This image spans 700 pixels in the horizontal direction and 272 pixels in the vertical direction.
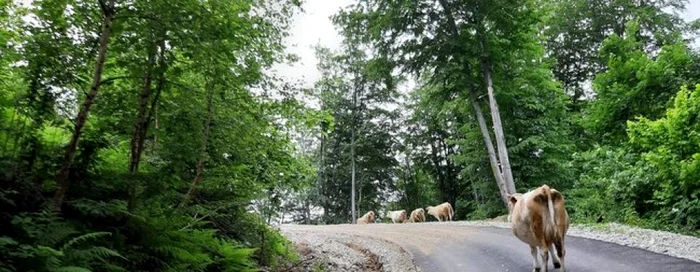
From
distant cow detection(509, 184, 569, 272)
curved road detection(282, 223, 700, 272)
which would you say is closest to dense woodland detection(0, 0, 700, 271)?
curved road detection(282, 223, 700, 272)

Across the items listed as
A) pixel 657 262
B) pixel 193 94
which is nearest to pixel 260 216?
pixel 193 94

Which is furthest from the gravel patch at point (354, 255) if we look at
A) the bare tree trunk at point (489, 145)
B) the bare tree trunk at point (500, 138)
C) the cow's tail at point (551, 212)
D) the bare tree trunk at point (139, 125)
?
the bare tree trunk at point (489, 145)

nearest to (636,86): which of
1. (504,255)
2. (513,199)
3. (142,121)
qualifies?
(504,255)

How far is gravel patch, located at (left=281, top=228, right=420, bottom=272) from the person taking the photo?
9.40m

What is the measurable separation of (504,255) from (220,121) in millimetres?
6333

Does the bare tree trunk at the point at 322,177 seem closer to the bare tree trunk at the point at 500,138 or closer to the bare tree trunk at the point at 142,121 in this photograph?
the bare tree trunk at the point at 500,138

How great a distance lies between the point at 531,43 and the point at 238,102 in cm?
1482

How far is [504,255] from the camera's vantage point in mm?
8930

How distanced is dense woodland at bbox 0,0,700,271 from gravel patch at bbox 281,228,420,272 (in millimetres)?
878

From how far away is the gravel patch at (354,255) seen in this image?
9.40 meters

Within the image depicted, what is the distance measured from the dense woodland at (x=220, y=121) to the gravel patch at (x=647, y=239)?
57.8 inches

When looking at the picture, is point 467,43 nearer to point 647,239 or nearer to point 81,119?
point 647,239

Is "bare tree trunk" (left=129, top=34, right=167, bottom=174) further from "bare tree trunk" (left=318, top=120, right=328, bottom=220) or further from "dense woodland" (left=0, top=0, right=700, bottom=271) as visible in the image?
"bare tree trunk" (left=318, top=120, right=328, bottom=220)

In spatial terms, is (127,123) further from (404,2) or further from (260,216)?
(404,2)
